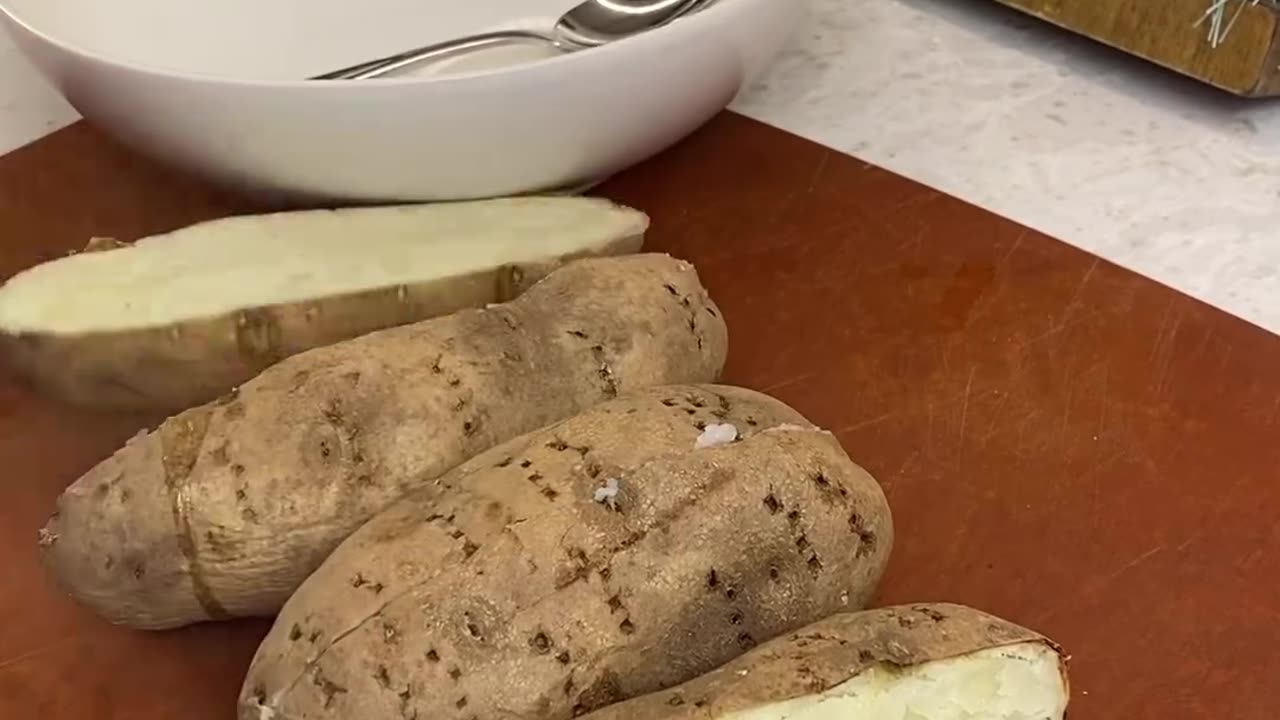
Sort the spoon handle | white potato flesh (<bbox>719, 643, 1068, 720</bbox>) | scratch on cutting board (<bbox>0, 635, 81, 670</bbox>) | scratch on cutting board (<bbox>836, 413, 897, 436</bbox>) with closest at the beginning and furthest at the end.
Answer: white potato flesh (<bbox>719, 643, 1068, 720</bbox>)
scratch on cutting board (<bbox>0, 635, 81, 670</bbox>)
scratch on cutting board (<bbox>836, 413, 897, 436</bbox>)
the spoon handle

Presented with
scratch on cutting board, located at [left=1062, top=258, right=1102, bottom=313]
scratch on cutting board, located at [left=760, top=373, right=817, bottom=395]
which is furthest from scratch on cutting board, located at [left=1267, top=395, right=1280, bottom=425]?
scratch on cutting board, located at [left=760, top=373, right=817, bottom=395]

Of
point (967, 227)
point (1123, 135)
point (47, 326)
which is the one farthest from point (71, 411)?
point (1123, 135)

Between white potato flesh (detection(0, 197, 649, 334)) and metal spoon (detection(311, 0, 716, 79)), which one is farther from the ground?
metal spoon (detection(311, 0, 716, 79))

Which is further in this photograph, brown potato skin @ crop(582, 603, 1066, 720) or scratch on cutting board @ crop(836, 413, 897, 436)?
scratch on cutting board @ crop(836, 413, 897, 436)

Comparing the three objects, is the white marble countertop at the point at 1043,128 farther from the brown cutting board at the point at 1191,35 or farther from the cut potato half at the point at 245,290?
the cut potato half at the point at 245,290

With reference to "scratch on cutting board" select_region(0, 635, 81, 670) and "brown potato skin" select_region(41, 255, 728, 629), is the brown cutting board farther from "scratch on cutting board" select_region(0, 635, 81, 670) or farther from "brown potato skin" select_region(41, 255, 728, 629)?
"scratch on cutting board" select_region(0, 635, 81, 670)

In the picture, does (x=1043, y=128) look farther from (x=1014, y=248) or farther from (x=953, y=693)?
(x=953, y=693)
